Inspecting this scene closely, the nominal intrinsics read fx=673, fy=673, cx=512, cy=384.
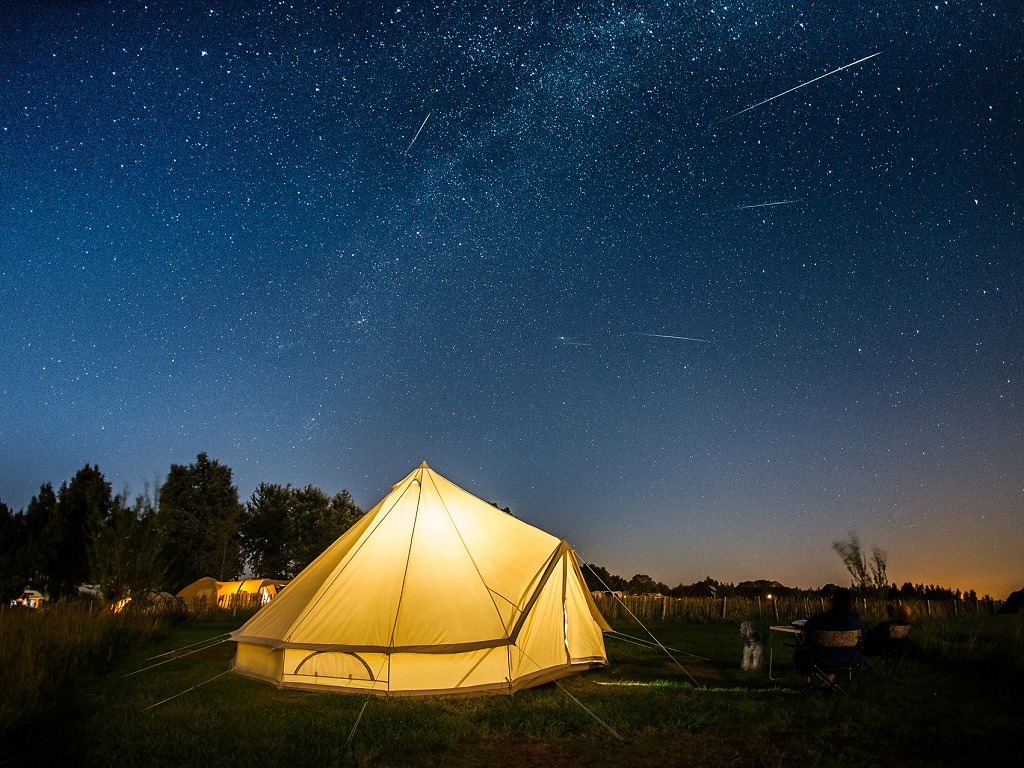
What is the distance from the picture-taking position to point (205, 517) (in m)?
45.1

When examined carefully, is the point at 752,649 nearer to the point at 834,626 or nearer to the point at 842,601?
the point at 834,626

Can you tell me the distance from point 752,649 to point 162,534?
1701cm

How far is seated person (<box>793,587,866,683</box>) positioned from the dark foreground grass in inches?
12.7

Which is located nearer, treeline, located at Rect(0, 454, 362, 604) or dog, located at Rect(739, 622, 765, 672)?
dog, located at Rect(739, 622, 765, 672)

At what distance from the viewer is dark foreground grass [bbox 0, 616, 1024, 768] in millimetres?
4812

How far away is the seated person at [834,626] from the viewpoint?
686cm

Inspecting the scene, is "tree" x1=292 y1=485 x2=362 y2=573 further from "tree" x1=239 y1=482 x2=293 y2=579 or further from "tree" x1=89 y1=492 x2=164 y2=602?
"tree" x1=89 y1=492 x2=164 y2=602

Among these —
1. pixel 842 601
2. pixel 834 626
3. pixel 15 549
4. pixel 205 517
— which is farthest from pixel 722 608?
pixel 205 517

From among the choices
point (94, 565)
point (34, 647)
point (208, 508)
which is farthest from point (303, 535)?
point (34, 647)

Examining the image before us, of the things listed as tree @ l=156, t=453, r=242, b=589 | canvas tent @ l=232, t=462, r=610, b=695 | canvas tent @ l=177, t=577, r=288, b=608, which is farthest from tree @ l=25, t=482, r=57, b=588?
canvas tent @ l=232, t=462, r=610, b=695

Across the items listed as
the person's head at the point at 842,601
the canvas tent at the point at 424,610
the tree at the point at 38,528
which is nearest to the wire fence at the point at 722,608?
the canvas tent at the point at 424,610

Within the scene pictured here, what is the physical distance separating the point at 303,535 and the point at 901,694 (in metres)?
50.9

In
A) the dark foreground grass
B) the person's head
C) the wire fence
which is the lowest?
the wire fence

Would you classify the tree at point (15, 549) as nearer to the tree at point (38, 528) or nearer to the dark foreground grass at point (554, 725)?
the tree at point (38, 528)
